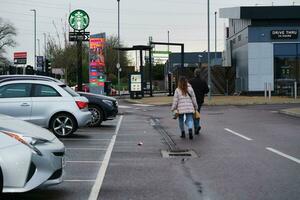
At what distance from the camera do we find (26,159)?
672cm

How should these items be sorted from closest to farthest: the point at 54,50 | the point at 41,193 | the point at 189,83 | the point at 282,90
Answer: the point at 41,193, the point at 189,83, the point at 282,90, the point at 54,50

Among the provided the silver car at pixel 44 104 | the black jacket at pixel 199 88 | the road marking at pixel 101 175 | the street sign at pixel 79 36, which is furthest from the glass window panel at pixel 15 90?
the street sign at pixel 79 36

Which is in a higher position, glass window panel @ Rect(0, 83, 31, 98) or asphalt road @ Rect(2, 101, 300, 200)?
glass window panel @ Rect(0, 83, 31, 98)

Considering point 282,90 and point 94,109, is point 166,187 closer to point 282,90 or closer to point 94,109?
point 94,109

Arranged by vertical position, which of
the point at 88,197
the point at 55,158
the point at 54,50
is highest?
the point at 54,50

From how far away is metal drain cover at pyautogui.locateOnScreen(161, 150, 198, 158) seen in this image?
11.5 meters

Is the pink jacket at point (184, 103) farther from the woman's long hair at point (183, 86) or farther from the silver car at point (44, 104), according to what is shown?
the silver car at point (44, 104)

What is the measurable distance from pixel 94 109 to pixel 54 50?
5456cm

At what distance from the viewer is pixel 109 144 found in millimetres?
13812

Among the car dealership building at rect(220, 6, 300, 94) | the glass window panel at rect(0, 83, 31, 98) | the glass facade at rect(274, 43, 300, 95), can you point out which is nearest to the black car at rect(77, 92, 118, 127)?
the glass window panel at rect(0, 83, 31, 98)

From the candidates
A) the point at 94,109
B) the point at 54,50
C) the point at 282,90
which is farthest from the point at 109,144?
the point at 54,50

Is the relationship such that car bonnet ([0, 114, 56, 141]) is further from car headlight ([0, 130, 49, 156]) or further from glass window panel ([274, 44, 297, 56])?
glass window panel ([274, 44, 297, 56])

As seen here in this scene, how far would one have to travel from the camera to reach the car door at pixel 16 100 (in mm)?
14734

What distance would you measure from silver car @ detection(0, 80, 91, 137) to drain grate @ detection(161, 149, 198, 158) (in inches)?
148
